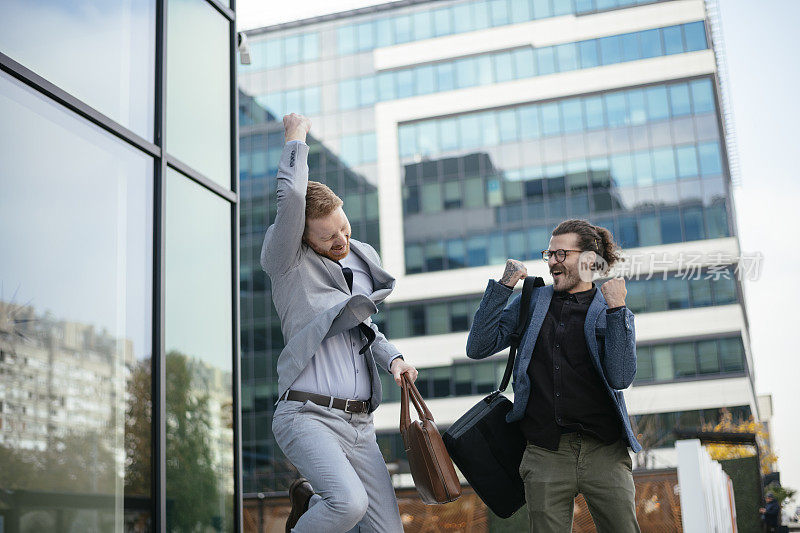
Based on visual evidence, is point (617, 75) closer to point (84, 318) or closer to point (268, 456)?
point (268, 456)

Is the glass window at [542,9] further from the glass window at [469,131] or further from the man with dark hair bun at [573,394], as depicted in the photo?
the man with dark hair bun at [573,394]

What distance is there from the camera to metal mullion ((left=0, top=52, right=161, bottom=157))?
4.29 meters

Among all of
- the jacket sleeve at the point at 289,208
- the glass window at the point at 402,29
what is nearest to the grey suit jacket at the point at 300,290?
the jacket sleeve at the point at 289,208

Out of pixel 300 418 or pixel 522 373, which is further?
pixel 522 373

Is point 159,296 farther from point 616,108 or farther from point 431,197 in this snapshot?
point 616,108

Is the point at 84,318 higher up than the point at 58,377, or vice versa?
the point at 84,318

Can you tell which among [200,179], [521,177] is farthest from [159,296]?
[521,177]

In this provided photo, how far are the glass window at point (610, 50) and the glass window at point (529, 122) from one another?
14.5 feet

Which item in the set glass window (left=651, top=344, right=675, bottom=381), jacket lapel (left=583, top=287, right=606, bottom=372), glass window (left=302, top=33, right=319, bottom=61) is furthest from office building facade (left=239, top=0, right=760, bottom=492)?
jacket lapel (left=583, top=287, right=606, bottom=372)

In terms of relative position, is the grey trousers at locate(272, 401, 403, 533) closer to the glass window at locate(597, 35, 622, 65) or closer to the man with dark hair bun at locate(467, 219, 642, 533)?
the man with dark hair bun at locate(467, 219, 642, 533)

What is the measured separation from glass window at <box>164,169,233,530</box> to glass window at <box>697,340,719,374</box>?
40.5 metres

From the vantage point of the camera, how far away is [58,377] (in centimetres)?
441

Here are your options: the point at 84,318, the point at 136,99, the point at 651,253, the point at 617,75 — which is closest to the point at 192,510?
the point at 84,318

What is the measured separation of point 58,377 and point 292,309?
142 centimetres
